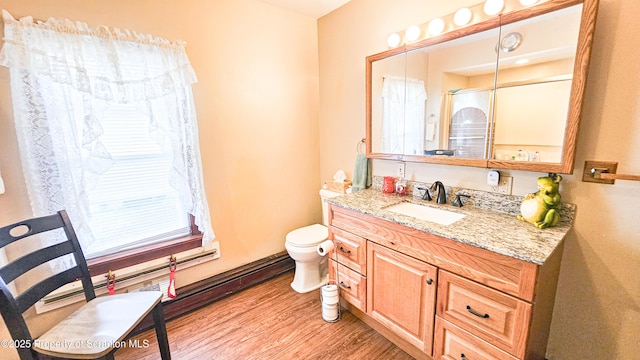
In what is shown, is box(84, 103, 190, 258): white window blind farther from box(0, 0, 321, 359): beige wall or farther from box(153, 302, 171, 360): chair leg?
box(153, 302, 171, 360): chair leg

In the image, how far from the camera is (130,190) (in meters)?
1.85

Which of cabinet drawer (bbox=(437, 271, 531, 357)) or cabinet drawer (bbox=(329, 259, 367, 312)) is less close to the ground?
cabinet drawer (bbox=(437, 271, 531, 357))

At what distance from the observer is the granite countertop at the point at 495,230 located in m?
1.10

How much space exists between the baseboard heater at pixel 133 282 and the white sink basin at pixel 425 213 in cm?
156

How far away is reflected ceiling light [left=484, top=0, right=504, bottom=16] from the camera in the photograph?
1439 millimetres

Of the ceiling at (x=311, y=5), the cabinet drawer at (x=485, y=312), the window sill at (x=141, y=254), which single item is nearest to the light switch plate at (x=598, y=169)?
the cabinet drawer at (x=485, y=312)

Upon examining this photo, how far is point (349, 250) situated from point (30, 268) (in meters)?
1.72

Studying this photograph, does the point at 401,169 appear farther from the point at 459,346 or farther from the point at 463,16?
the point at 459,346

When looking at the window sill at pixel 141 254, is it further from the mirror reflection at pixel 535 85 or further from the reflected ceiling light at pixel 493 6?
the reflected ceiling light at pixel 493 6

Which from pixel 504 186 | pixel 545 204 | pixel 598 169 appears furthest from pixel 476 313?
pixel 598 169

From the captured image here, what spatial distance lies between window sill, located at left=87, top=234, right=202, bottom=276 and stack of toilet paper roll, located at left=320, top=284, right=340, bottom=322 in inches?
42.1

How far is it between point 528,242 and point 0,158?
2.69m

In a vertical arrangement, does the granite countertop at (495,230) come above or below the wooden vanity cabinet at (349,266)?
above

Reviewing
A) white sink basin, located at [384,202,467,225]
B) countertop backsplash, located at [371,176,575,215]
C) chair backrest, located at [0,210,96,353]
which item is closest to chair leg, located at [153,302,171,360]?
chair backrest, located at [0,210,96,353]
